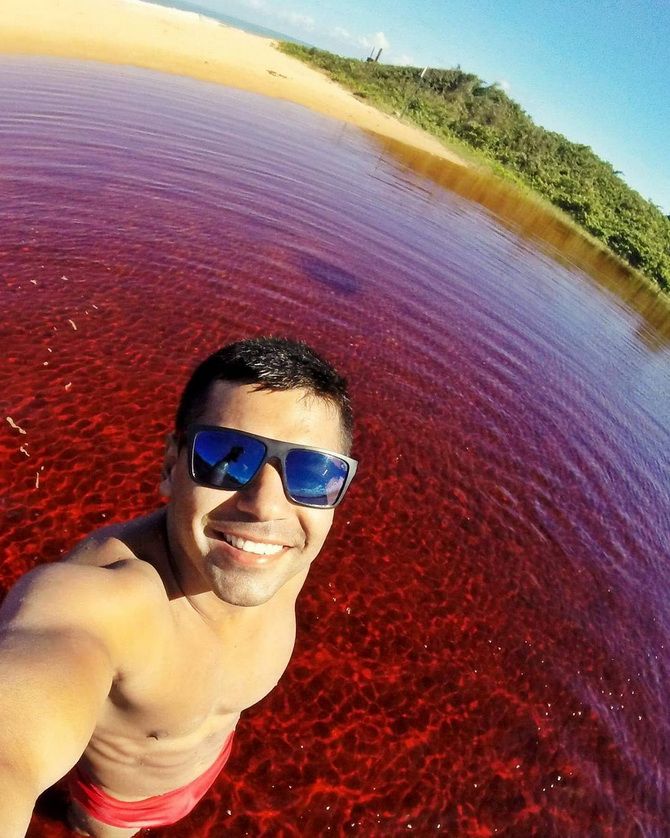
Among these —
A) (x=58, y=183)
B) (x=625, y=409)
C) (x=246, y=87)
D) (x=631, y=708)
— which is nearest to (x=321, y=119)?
(x=246, y=87)

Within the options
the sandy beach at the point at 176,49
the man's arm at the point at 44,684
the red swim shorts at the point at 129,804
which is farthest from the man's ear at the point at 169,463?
the sandy beach at the point at 176,49

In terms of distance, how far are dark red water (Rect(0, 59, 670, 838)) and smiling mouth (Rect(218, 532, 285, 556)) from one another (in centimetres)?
296

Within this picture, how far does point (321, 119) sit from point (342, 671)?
33.8 m

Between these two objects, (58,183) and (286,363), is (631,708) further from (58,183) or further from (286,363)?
(58,183)

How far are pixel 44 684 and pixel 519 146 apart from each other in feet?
195

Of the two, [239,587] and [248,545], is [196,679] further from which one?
[248,545]

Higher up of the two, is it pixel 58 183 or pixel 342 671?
pixel 342 671

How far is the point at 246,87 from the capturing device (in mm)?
31188

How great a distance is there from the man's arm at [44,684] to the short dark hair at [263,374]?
717 millimetres

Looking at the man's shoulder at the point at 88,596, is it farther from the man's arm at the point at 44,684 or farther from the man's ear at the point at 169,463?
the man's ear at the point at 169,463

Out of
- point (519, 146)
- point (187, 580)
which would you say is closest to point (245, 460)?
point (187, 580)

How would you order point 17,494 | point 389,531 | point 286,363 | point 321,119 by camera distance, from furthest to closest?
point 321,119
point 389,531
point 17,494
point 286,363

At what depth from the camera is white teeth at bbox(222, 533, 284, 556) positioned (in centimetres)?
182

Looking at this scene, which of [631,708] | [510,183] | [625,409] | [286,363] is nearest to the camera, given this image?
[286,363]
